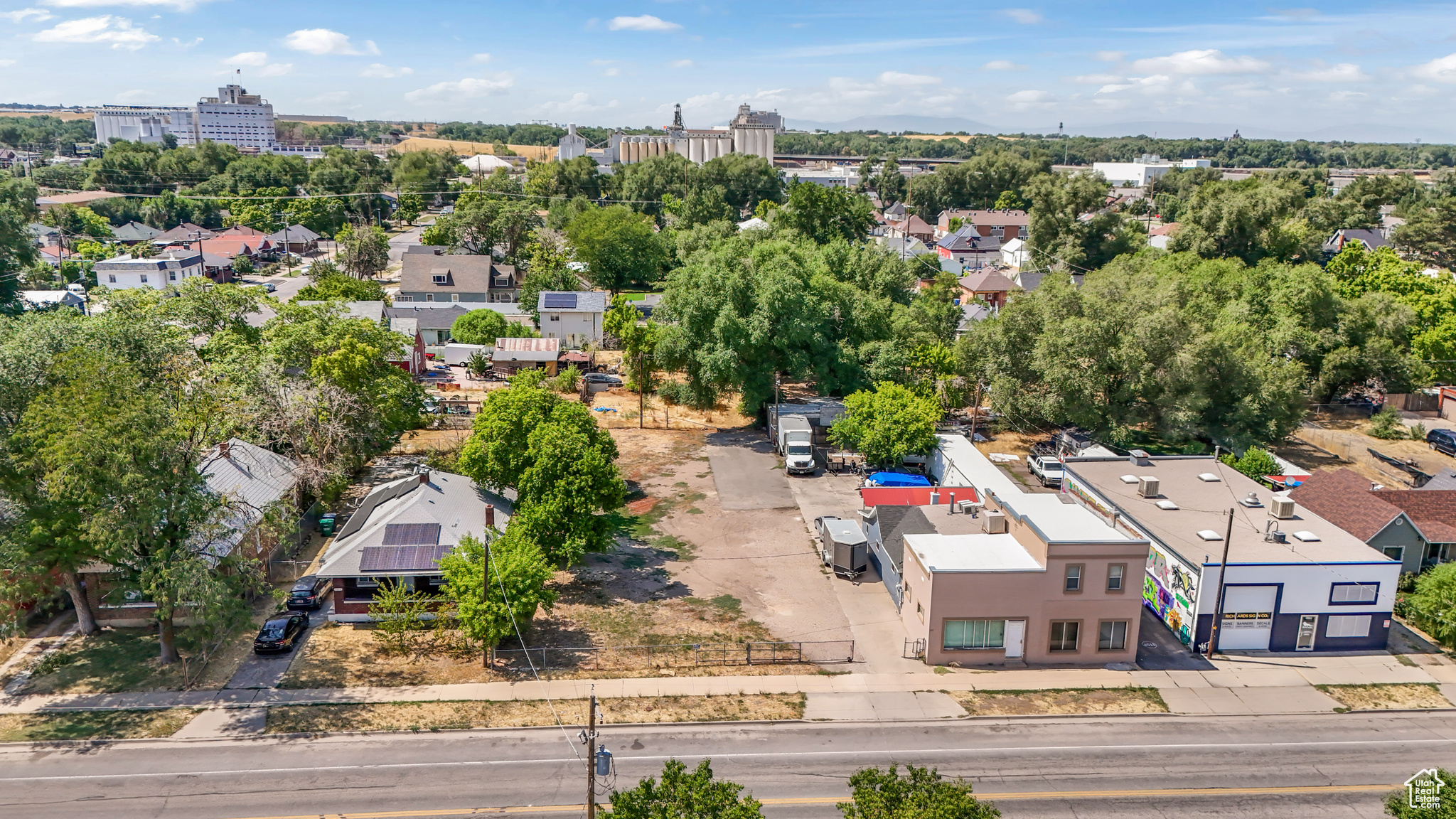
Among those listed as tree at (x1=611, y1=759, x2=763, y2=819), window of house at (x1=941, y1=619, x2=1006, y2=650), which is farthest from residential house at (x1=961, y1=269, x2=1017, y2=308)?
tree at (x1=611, y1=759, x2=763, y2=819)

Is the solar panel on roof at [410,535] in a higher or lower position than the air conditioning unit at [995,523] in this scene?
lower

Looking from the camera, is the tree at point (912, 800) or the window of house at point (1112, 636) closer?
the tree at point (912, 800)

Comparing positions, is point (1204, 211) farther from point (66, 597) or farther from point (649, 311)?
point (66, 597)

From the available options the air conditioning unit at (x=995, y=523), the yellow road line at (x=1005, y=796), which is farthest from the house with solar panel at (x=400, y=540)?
the air conditioning unit at (x=995, y=523)

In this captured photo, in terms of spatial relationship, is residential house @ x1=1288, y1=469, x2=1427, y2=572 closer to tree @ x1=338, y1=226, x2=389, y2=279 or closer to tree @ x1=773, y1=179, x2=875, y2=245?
tree @ x1=773, y1=179, x2=875, y2=245

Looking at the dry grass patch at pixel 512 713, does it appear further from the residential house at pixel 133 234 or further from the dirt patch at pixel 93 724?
the residential house at pixel 133 234

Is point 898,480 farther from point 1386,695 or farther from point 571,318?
point 571,318

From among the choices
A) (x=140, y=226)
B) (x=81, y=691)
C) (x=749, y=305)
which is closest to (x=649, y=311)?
(x=749, y=305)
